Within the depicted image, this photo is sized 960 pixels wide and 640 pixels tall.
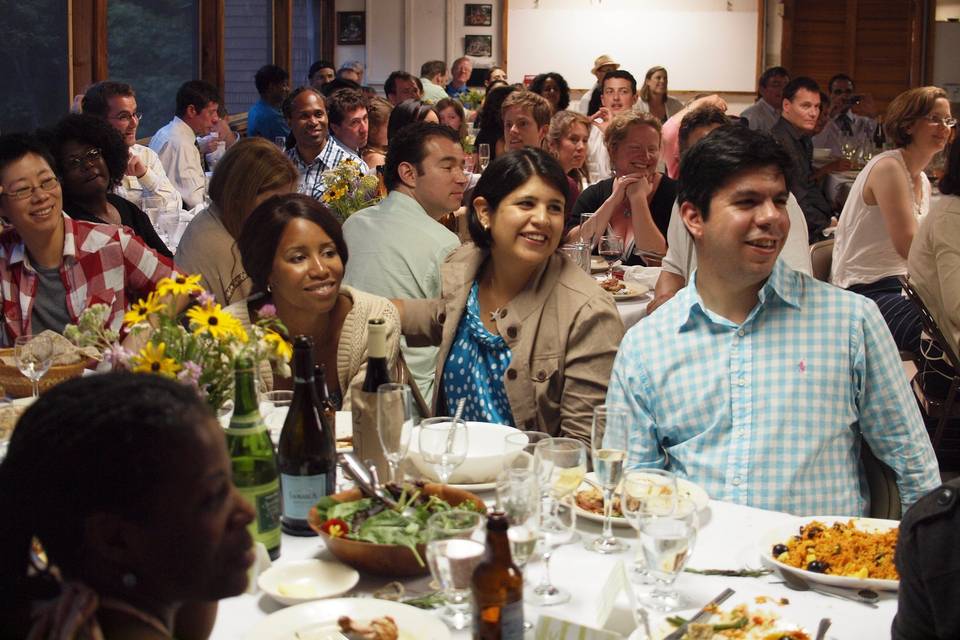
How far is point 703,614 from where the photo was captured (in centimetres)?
151

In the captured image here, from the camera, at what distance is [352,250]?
12.8 ft

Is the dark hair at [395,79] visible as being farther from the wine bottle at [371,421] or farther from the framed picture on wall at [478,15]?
the wine bottle at [371,421]

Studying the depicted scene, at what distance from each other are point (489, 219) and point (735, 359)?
0.89 m

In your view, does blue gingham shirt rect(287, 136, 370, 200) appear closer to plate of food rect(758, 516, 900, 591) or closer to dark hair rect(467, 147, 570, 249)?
dark hair rect(467, 147, 570, 249)

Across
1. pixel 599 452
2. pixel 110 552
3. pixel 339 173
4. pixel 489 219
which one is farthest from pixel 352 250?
pixel 110 552

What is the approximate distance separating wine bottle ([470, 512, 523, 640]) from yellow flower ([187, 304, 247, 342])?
2.51 ft

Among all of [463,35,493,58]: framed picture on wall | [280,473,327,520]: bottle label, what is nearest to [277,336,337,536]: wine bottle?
[280,473,327,520]: bottle label

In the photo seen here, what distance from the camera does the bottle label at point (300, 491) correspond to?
6.07 ft

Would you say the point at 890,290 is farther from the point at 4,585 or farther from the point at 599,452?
the point at 4,585

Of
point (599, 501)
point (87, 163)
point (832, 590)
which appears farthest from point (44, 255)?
point (832, 590)

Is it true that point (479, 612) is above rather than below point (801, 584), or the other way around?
above

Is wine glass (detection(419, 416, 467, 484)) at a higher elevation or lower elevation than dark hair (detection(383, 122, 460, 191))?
lower

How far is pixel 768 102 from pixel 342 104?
5.43 meters

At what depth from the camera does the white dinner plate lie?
1438mm
